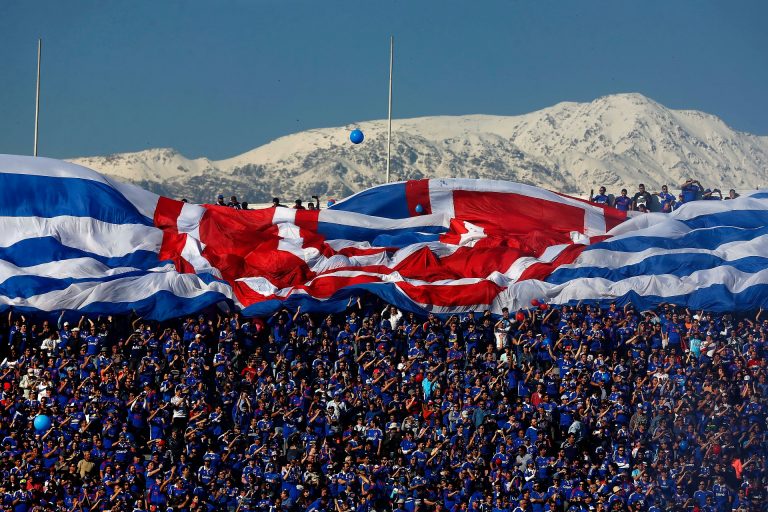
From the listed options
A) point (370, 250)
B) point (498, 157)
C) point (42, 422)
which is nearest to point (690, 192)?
point (370, 250)

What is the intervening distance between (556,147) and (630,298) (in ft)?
540

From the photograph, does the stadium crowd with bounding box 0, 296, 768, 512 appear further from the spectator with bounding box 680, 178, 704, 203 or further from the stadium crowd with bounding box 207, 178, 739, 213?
the spectator with bounding box 680, 178, 704, 203

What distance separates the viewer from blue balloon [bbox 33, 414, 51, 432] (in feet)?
73.1

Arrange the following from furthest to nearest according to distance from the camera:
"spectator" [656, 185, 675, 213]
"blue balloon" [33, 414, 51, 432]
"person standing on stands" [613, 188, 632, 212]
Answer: "spectator" [656, 185, 675, 213] → "person standing on stands" [613, 188, 632, 212] → "blue balloon" [33, 414, 51, 432]

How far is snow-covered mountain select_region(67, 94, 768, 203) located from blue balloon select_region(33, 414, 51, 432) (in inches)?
4618

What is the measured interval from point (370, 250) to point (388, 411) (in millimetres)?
5407

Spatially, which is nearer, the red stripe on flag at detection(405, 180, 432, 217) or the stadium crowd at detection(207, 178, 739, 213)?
the red stripe on flag at detection(405, 180, 432, 217)

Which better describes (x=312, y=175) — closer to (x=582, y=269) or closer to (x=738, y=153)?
(x=738, y=153)

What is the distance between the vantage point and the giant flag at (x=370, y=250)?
2509cm

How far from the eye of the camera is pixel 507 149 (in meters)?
179

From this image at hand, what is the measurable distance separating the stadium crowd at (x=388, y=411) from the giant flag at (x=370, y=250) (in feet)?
1.51

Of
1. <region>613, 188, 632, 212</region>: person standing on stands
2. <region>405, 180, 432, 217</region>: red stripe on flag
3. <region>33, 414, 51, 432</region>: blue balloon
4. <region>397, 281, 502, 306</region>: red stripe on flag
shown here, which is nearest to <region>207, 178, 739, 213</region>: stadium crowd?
<region>613, 188, 632, 212</region>: person standing on stands

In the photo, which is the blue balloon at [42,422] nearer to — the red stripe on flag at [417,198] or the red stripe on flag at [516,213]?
the red stripe on flag at [417,198]

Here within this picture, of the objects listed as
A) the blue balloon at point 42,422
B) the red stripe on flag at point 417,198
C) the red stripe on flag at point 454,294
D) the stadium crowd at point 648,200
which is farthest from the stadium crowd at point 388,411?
the stadium crowd at point 648,200
